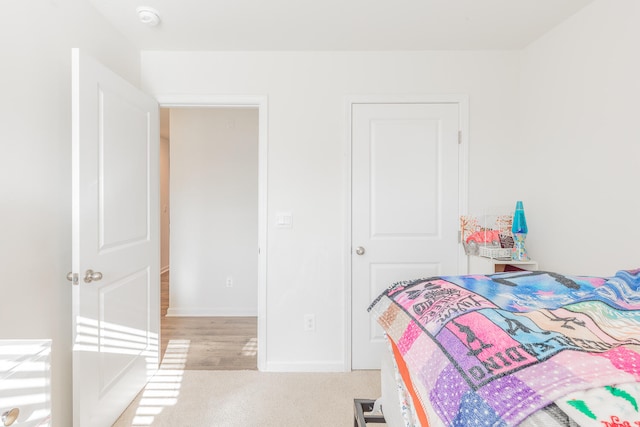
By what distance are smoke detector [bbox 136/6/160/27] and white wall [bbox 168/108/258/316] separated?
1725 mm

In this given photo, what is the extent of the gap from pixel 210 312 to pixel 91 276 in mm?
2224

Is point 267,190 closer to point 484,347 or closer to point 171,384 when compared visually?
point 171,384

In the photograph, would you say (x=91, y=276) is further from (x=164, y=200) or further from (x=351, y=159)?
(x=164, y=200)

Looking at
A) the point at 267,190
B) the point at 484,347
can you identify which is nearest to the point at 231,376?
the point at 267,190

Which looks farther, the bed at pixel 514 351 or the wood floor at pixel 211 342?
the wood floor at pixel 211 342

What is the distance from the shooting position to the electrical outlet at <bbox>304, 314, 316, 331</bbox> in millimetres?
2490

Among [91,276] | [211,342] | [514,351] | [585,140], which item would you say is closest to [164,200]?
[211,342]

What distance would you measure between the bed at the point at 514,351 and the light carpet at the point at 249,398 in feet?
2.89

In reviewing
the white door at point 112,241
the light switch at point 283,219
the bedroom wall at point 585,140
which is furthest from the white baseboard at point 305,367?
the bedroom wall at point 585,140

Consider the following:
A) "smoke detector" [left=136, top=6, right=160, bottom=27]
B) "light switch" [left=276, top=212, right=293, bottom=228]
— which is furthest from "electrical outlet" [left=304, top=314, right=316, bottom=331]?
"smoke detector" [left=136, top=6, right=160, bottom=27]

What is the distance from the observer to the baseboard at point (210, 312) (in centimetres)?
370

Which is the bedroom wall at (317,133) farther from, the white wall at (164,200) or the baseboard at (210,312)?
the white wall at (164,200)

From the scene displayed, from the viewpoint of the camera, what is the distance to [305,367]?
2.46 metres

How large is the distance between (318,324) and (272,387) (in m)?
0.53
